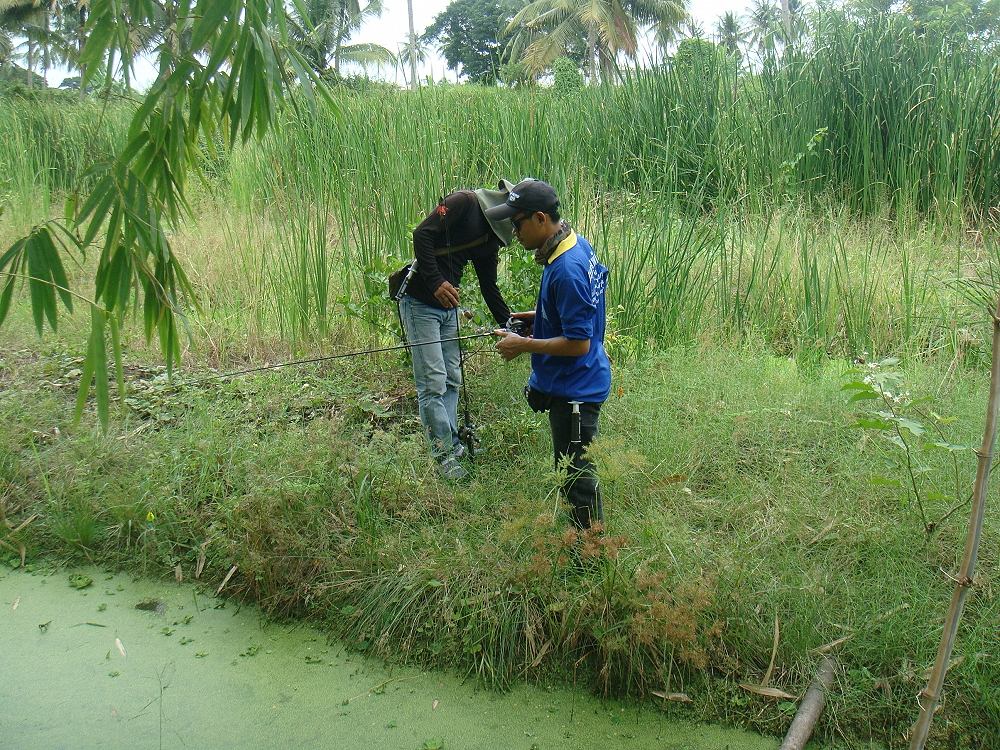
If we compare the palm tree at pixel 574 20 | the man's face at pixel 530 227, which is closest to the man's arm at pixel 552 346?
the man's face at pixel 530 227

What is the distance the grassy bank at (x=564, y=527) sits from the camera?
2824 mm

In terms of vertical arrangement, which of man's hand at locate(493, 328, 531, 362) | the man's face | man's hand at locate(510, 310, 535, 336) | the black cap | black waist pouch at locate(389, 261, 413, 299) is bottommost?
man's hand at locate(493, 328, 531, 362)

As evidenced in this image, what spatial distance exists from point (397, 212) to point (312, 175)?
27.4 inches

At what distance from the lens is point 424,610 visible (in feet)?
10.1

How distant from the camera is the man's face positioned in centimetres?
297

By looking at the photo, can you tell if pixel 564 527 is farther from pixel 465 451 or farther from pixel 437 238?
pixel 437 238

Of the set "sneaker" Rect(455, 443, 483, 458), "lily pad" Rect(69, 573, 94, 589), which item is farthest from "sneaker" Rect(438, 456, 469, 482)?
"lily pad" Rect(69, 573, 94, 589)

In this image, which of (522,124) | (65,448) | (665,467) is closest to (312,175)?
(522,124)

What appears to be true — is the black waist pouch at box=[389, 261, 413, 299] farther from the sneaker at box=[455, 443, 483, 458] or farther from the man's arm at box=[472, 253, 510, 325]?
the sneaker at box=[455, 443, 483, 458]

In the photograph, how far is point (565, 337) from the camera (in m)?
2.88

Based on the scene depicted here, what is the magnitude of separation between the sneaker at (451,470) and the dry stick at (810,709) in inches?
66.5

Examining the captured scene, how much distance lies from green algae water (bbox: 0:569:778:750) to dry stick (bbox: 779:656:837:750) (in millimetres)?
94

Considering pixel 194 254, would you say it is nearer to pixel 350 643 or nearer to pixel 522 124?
pixel 522 124

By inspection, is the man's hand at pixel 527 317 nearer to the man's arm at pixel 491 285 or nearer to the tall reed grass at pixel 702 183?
the man's arm at pixel 491 285
